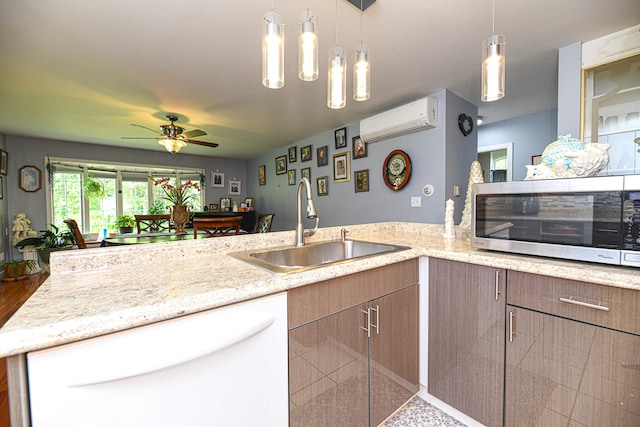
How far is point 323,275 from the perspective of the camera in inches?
38.3

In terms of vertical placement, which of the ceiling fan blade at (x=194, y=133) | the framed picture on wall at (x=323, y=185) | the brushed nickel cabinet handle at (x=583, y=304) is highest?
the ceiling fan blade at (x=194, y=133)

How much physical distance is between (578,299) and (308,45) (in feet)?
4.61

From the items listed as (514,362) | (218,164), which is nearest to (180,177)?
(218,164)

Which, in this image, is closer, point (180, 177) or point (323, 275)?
point (323, 275)

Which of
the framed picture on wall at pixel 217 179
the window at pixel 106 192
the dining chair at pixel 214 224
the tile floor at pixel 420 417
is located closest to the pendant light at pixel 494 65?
the tile floor at pixel 420 417

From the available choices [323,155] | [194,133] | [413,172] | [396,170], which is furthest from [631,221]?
[194,133]

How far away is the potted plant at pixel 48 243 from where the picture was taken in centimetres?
366

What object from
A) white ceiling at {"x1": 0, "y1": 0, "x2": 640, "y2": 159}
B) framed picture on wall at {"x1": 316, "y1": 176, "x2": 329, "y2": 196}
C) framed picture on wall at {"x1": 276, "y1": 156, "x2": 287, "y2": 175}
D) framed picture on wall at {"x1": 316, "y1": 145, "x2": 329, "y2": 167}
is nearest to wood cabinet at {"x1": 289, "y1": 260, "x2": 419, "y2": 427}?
white ceiling at {"x1": 0, "y1": 0, "x2": 640, "y2": 159}

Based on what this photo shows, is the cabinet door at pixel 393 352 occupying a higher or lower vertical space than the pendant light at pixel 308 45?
lower

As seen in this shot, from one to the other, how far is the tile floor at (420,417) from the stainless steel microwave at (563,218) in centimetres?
91

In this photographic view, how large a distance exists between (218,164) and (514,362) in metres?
5.97

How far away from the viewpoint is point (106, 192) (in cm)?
486

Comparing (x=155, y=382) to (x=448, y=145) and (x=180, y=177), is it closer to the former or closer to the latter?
(x=448, y=145)

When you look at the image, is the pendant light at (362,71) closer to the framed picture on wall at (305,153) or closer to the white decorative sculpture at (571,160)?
the white decorative sculpture at (571,160)
